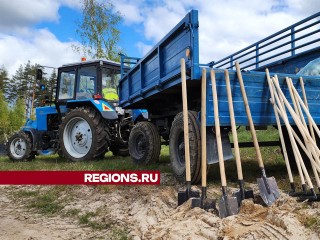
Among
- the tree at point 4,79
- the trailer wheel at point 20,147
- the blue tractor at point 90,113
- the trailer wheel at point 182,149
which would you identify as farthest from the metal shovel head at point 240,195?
the tree at point 4,79

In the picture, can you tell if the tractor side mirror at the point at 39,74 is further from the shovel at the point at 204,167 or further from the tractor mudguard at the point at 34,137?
the shovel at the point at 204,167

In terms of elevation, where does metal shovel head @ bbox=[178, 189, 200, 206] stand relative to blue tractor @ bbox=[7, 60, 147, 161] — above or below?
below

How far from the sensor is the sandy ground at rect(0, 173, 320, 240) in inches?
100

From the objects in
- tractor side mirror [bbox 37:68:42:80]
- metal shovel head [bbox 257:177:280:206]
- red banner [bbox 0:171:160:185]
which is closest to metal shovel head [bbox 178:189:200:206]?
metal shovel head [bbox 257:177:280:206]

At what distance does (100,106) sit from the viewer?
7.34m

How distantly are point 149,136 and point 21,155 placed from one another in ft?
16.2

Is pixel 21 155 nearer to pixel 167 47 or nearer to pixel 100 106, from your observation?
pixel 100 106

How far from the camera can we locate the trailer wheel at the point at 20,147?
927cm

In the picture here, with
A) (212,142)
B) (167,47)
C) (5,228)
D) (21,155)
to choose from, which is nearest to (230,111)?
(212,142)

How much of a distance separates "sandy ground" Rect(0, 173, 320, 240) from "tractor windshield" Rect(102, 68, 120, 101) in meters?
3.49

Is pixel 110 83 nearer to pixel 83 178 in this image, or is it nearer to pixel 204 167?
pixel 83 178

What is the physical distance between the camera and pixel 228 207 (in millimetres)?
3055

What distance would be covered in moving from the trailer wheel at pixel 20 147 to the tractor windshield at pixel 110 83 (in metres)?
2.95

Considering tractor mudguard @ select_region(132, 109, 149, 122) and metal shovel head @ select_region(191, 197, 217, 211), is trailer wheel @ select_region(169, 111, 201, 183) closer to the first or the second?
metal shovel head @ select_region(191, 197, 217, 211)
